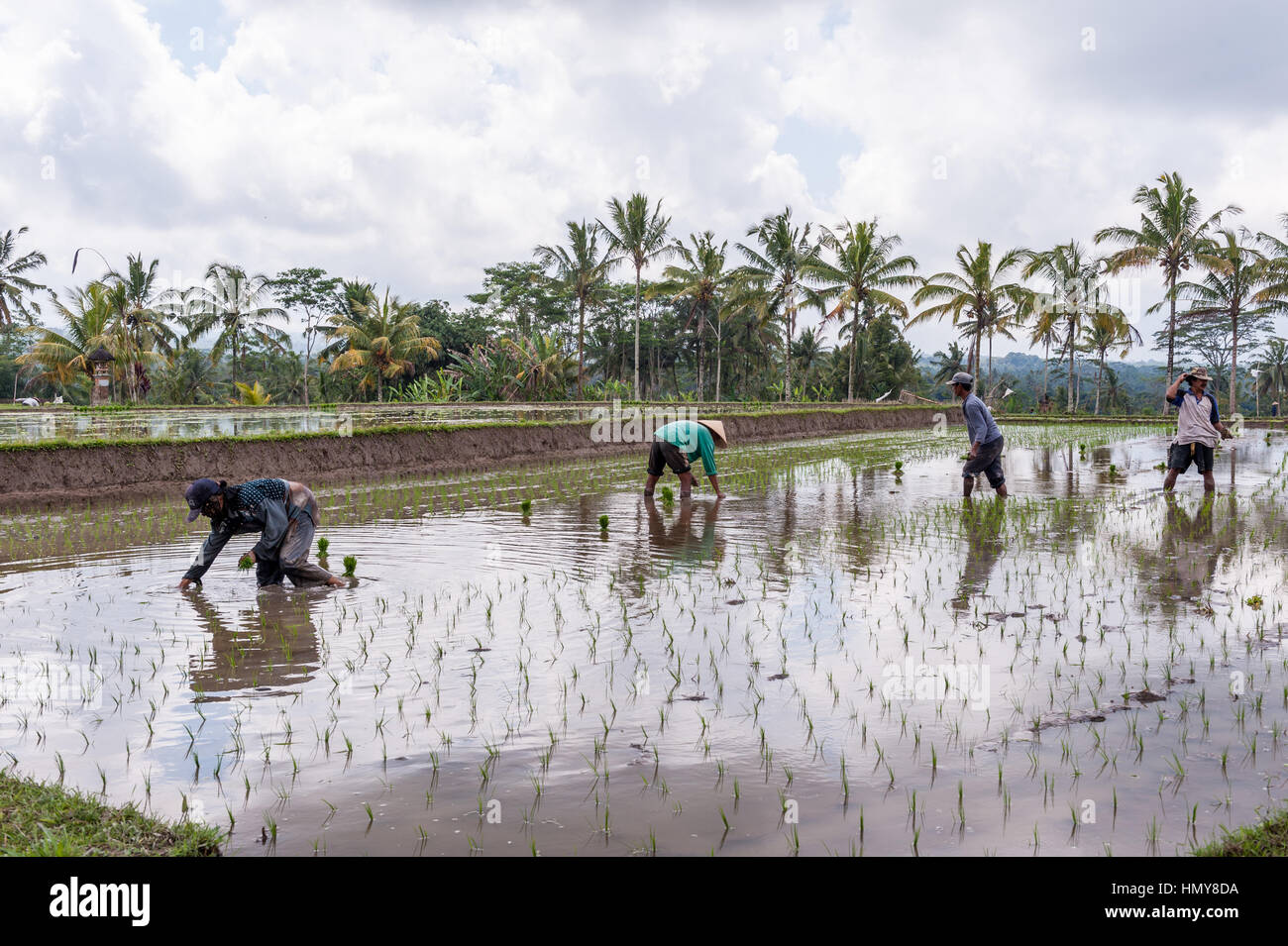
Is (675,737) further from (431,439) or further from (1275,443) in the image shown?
(1275,443)

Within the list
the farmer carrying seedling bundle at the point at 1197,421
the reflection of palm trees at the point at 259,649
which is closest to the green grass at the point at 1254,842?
the reflection of palm trees at the point at 259,649

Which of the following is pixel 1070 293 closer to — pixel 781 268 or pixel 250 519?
pixel 781 268

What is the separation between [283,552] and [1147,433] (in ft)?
95.8

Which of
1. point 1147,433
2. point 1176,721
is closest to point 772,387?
point 1147,433

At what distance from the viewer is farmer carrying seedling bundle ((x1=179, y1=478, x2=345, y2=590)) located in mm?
6121

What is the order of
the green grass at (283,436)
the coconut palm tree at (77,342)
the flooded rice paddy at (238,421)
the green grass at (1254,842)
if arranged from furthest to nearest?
the coconut palm tree at (77,342) < the flooded rice paddy at (238,421) < the green grass at (283,436) < the green grass at (1254,842)

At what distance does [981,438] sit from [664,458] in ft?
11.9

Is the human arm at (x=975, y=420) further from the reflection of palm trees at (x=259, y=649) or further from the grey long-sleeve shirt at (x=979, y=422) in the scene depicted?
the reflection of palm trees at (x=259, y=649)

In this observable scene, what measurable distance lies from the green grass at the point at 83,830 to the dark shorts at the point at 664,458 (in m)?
8.70

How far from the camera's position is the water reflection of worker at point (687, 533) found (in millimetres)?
8133

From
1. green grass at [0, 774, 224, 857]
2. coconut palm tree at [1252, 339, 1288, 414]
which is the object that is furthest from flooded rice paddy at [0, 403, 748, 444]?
coconut palm tree at [1252, 339, 1288, 414]

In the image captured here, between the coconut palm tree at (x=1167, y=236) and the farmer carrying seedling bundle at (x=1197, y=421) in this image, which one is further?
the coconut palm tree at (x=1167, y=236)

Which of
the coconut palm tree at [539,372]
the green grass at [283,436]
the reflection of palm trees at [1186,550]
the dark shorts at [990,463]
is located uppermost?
the coconut palm tree at [539,372]

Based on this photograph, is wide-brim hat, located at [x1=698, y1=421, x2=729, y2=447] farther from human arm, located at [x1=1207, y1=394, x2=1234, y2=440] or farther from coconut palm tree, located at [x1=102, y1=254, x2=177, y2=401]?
coconut palm tree, located at [x1=102, y1=254, x2=177, y2=401]
